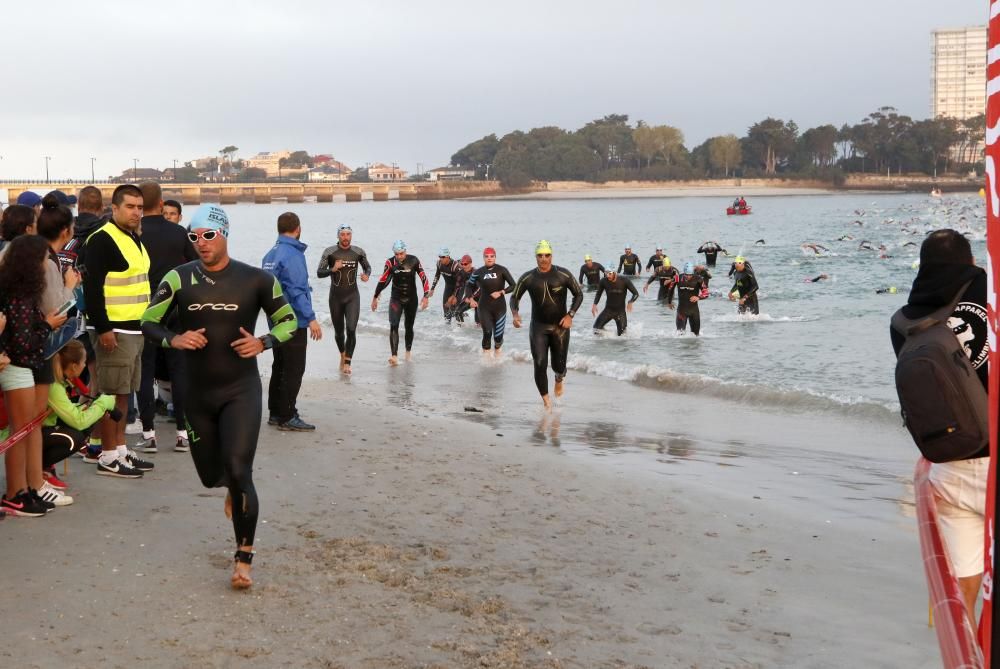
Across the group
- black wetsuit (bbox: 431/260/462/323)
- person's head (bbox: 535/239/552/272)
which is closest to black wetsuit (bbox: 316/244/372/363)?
person's head (bbox: 535/239/552/272)

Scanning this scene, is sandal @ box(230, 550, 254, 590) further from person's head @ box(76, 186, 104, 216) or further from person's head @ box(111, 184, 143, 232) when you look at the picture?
person's head @ box(76, 186, 104, 216)

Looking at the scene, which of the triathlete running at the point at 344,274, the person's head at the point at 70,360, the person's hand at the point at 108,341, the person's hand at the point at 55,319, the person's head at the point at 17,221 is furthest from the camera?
the triathlete running at the point at 344,274

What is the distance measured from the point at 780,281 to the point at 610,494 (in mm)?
35054

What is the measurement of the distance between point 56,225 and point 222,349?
1892 mm

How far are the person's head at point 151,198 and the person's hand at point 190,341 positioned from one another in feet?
8.41

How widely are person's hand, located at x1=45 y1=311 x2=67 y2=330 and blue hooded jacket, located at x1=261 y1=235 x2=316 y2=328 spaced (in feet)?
11.7

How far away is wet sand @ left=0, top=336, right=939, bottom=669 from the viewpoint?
4.89 meters

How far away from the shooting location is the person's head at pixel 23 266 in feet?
19.6

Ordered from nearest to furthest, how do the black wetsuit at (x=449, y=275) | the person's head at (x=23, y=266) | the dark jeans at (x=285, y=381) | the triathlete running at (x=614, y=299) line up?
the person's head at (x=23, y=266) → the dark jeans at (x=285, y=381) → the triathlete running at (x=614, y=299) → the black wetsuit at (x=449, y=275)

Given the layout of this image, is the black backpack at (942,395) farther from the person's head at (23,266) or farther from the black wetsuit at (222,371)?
the person's head at (23,266)

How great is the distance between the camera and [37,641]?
15.2 ft

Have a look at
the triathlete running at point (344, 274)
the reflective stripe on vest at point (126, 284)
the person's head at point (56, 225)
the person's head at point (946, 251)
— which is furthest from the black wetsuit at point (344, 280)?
the person's head at point (946, 251)

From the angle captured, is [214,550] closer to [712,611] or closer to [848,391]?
[712,611]

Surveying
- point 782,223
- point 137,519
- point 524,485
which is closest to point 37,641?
point 137,519
